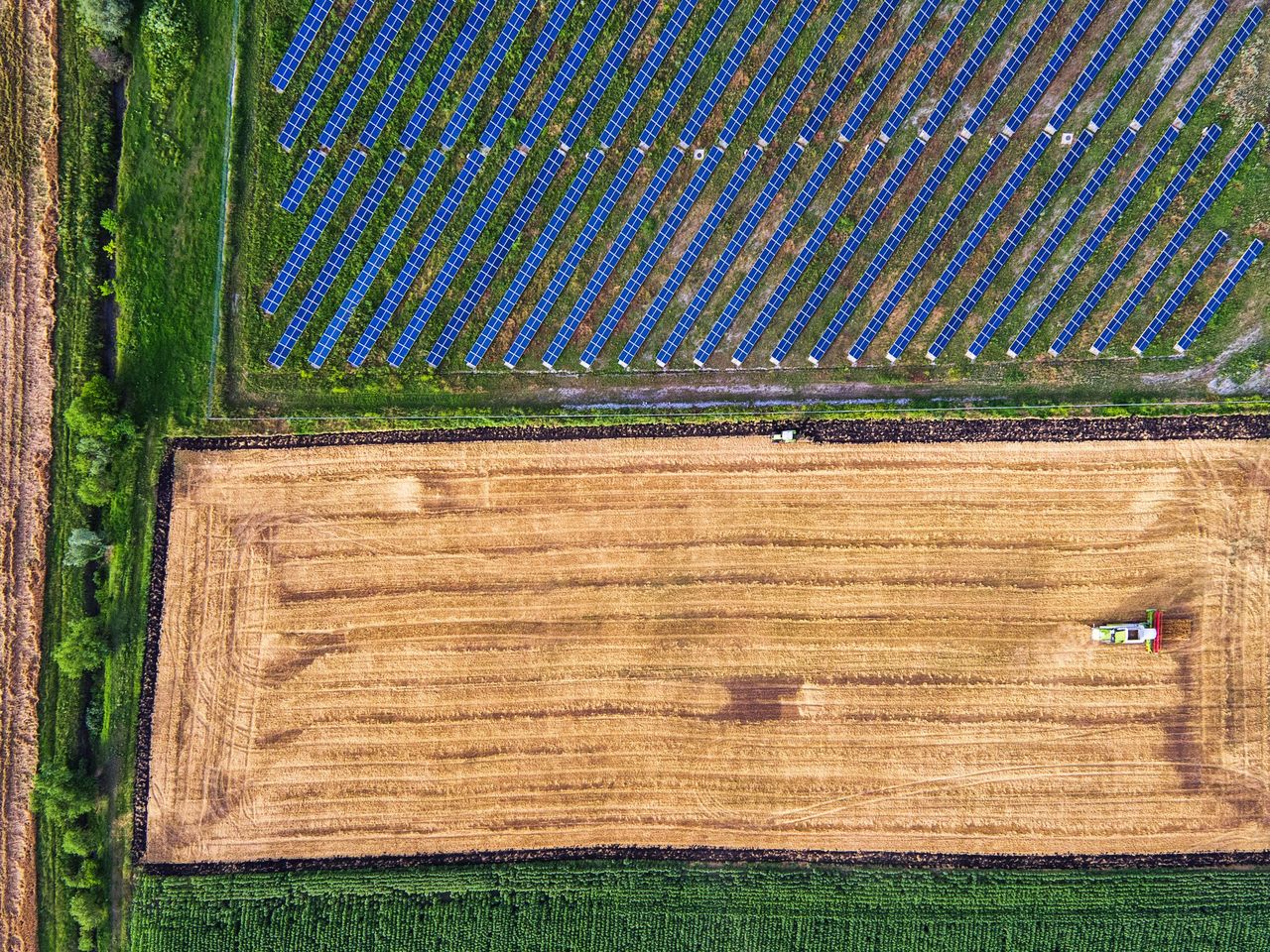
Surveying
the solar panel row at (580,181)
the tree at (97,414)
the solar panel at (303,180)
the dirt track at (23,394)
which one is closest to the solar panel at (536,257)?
the solar panel row at (580,181)

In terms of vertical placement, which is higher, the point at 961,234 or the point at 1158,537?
the point at 961,234

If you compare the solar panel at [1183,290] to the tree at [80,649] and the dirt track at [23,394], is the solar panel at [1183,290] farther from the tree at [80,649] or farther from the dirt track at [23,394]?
the dirt track at [23,394]

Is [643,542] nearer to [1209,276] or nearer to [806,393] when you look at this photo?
[806,393]

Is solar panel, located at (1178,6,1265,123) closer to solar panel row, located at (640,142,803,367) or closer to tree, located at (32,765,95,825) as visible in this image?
solar panel row, located at (640,142,803,367)

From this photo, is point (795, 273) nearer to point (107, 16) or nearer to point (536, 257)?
point (536, 257)

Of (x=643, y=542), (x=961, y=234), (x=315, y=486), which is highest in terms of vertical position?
(x=961, y=234)

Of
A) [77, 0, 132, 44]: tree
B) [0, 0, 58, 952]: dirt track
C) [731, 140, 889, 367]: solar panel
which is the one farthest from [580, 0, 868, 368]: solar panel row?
[0, 0, 58, 952]: dirt track

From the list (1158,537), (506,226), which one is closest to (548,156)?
(506,226)
